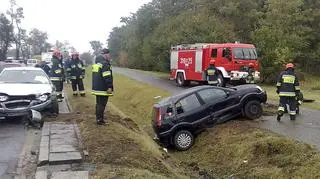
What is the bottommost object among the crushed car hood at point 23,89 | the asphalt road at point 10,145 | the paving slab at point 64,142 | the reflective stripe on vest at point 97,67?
the asphalt road at point 10,145

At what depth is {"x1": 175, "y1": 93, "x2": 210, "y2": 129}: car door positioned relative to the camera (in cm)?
1303

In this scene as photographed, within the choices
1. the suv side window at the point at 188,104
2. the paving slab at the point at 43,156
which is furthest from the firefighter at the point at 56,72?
the paving slab at the point at 43,156

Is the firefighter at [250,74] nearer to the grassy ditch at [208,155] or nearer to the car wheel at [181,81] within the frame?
the car wheel at [181,81]

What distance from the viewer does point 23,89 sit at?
42.0 ft

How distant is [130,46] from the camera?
6988 centimetres

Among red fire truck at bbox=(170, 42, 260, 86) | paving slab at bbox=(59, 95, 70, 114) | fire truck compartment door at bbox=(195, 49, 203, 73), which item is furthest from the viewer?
fire truck compartment door at bbox=(195, 49, 203, 73)

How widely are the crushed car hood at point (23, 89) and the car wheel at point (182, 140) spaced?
12.4 ft

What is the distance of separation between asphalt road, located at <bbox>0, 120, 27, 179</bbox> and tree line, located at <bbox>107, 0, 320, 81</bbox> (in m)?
26.3

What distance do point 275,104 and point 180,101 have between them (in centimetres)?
595

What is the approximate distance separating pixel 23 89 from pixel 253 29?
123 feet

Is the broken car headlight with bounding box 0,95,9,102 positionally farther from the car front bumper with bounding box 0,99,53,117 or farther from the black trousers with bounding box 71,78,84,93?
the black trousers with bounding box 71,78,84,93

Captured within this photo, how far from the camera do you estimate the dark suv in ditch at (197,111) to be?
12.9m

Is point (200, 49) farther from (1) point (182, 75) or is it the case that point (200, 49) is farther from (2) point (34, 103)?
(2) point (34, 103)

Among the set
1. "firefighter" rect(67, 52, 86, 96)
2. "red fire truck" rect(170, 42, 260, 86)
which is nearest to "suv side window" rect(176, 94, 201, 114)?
"firefighter" rect(67, 52, 86, 96)
